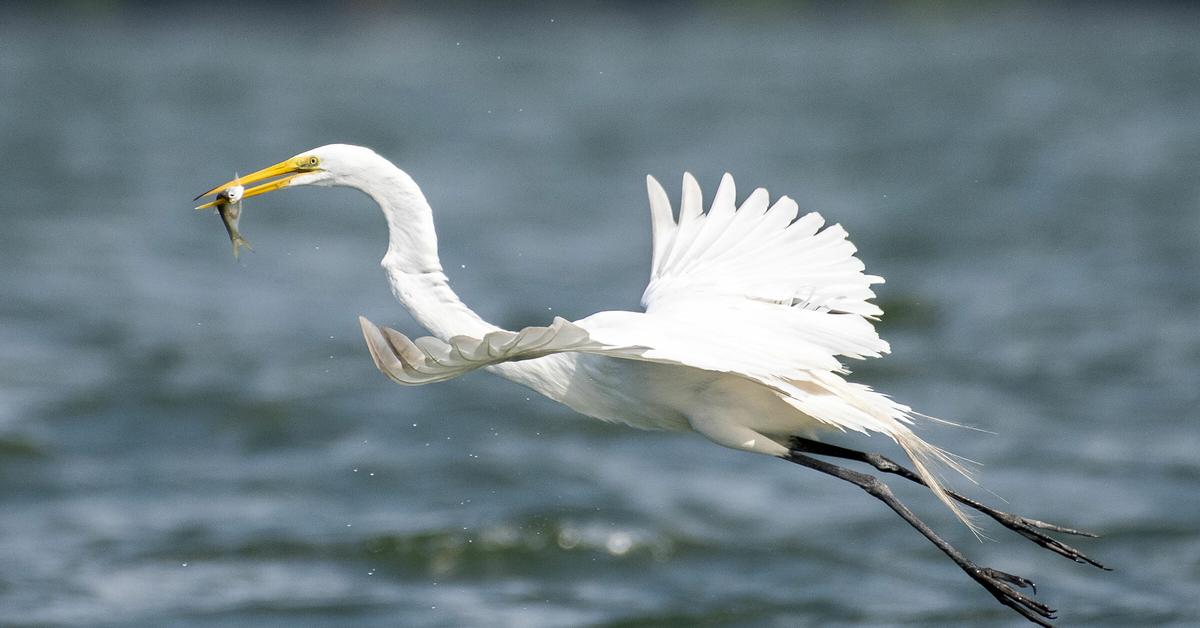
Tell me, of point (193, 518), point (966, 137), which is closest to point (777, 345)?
point (193, 518)

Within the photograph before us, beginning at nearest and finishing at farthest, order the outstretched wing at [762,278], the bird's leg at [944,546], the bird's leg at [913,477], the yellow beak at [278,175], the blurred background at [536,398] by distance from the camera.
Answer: the yellow beak at [278,175] → the outstretched wing at [762,278] → the bird's leg at [944,546] → the bird's leg at [913,477] → the blurred background at [536,398]

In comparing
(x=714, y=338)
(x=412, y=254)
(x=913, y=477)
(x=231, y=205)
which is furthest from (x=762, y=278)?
(x=231, y=205)

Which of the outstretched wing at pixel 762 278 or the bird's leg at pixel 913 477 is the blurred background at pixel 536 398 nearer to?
the bird's leg at pixel 913 477

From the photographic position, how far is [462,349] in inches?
172

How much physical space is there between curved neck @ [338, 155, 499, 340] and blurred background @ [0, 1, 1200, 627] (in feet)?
11.7

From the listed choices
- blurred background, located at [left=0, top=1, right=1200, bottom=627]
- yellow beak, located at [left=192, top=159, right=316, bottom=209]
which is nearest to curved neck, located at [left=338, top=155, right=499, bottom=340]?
yellow beak, located at [left=192, top=159, right=316, bottom=209]

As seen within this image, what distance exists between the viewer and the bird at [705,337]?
4.64 meters

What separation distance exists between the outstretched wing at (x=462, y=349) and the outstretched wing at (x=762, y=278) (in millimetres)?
734

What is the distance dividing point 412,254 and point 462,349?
659 mm

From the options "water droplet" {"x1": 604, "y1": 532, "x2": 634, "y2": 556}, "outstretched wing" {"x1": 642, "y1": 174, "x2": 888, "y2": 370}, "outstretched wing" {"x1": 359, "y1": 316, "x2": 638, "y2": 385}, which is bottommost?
"outstretched wing" {"x1": 359, "y1": 316, "x2": 638, "y2": 385}

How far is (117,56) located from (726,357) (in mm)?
43213

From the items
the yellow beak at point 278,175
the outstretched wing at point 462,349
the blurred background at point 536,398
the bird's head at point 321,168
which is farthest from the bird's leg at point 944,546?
the blurred background at point 536,398

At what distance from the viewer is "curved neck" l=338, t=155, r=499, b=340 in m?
4.92

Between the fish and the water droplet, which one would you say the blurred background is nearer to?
the water droplet
